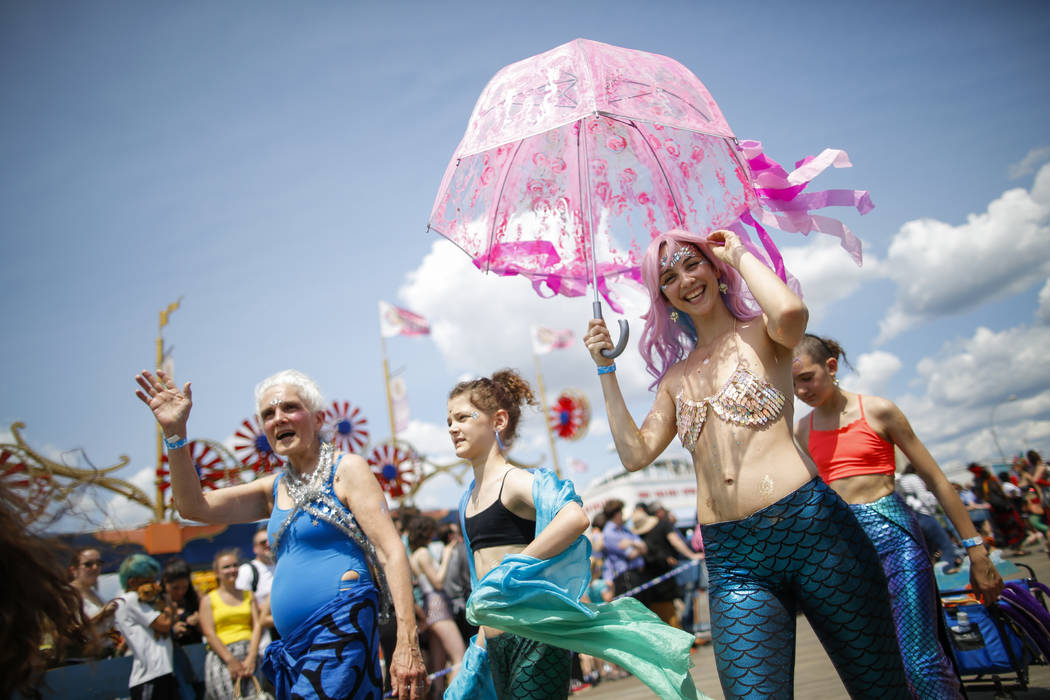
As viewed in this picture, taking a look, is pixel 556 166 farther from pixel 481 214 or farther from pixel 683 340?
pixel 683 340

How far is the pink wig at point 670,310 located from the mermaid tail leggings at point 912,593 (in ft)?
3.19

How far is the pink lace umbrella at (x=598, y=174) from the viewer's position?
2.83 m

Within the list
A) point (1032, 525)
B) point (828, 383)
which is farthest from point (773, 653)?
point (1032, 525)

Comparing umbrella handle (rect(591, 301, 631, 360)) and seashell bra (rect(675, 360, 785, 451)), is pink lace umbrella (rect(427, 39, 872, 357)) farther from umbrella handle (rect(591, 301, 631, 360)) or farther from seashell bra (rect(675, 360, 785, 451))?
seashell bra (rect(675, 360, 785, 451))

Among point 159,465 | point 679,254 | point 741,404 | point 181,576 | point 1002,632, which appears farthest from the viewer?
point 159,465

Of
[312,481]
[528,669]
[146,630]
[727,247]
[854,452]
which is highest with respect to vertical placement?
[727,247]

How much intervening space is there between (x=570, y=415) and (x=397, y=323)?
218 inches

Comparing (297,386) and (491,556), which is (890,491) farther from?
(297,386)

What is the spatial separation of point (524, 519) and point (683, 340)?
1009 millimetres

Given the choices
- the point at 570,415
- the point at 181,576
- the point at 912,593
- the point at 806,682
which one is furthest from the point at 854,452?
the point at 570,415

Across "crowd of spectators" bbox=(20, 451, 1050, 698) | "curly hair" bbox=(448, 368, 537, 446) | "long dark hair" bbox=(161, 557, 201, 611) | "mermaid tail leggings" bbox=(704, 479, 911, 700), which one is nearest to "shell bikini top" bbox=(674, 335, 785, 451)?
"mermaid tail leggings" bbox=(704, 479, 911, 700)

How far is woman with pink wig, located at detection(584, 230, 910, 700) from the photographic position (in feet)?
6.97

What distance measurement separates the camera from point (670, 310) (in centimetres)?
284

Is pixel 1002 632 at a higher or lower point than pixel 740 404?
lower
